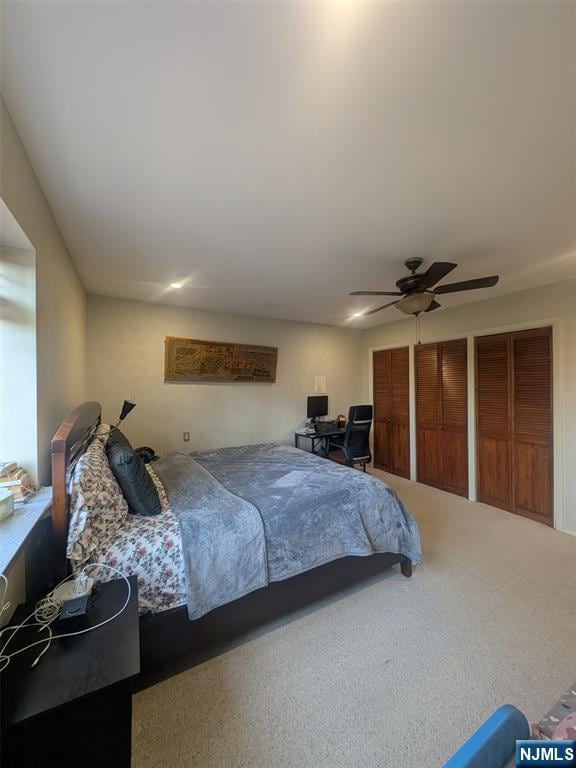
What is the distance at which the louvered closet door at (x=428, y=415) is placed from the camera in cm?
430

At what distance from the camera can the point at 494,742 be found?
656 millimetres

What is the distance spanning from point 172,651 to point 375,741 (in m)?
1.01

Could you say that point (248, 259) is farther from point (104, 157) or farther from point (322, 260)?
point (104, 157)

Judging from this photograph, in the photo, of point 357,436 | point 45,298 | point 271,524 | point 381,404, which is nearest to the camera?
point 45,298

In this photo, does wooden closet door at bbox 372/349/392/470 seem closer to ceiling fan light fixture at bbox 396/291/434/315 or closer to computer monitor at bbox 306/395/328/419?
computer monitor at bbox 306/395/328/419

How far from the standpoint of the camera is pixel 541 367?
3.24 meters

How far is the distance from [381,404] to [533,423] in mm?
2213

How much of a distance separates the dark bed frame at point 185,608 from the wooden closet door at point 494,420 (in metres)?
2.27

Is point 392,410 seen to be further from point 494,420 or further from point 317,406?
point 494,420

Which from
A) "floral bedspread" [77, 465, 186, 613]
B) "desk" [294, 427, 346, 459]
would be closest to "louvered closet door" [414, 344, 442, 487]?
"desk" [294, 427, 346, 459]

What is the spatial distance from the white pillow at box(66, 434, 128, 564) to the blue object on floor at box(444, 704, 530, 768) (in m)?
1.53

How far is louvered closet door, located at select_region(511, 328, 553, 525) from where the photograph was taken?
10.5 feet

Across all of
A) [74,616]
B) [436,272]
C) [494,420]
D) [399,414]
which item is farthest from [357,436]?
[74,616]

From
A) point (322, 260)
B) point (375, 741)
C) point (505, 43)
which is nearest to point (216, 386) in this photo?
point (322, 260)
